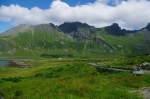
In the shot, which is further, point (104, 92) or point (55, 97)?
point (104, 92)

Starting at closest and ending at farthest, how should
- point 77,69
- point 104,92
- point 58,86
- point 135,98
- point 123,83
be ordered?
point 135,98, point 104,92, point 58,86, point 123,83, point 77,69

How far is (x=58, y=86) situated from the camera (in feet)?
146

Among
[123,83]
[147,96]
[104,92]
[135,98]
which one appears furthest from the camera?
[123,83]

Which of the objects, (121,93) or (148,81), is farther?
(148,81)

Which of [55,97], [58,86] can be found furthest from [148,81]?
[55,97]

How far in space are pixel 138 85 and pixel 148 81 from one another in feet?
15.7

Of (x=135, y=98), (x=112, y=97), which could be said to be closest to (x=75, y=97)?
(x=112, y=97)

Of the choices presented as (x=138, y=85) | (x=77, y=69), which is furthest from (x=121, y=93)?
(x=77, y=69)

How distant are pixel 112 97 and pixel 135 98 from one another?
245 cm

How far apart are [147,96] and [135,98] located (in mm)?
2728

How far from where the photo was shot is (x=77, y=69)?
10138cm

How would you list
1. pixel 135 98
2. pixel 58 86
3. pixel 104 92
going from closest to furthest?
pixel 135 98
pixel 104 92
pixel 58 86

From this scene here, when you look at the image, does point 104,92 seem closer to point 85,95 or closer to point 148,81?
point 85,95

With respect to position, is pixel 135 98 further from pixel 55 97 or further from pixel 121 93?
pixel 55 97
